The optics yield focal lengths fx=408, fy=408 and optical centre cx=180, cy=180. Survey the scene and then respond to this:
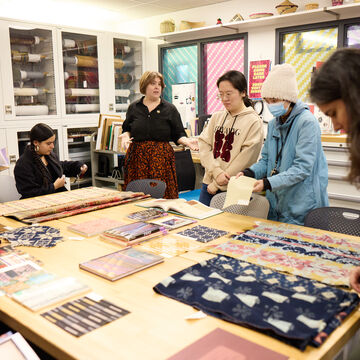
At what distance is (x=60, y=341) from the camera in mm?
1102

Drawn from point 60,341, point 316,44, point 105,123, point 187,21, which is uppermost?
point 187,21

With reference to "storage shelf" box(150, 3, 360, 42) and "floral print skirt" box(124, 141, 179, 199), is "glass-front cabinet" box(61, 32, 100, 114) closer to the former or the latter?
"storage shelf" box(150, 3, 360, 42)

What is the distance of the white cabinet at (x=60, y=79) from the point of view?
16.5 feet

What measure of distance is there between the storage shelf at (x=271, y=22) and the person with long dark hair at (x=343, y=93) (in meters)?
3.68

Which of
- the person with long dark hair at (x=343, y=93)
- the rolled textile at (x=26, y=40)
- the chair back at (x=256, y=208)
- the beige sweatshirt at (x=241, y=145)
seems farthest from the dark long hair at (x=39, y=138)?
the rolled textile at (x=26, y=40)

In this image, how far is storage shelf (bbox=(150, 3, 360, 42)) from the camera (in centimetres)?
445

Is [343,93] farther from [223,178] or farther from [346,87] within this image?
[223,178]

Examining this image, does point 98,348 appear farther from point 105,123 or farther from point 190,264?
point 105,123

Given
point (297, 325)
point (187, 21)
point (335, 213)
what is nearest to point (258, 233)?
point (335, 213)

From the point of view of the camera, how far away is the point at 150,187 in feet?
10.2

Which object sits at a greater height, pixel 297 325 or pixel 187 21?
pixel 187 21

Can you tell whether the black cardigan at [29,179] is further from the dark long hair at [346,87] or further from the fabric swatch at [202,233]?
the dark long hair at [346,87]

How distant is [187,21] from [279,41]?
4.83ft

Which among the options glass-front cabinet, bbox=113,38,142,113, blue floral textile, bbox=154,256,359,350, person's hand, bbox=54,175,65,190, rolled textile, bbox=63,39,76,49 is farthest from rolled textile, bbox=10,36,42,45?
blue floral textile, bbox=154,256,359,350
